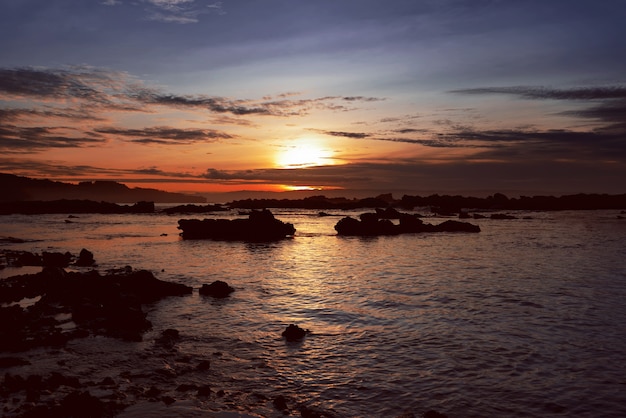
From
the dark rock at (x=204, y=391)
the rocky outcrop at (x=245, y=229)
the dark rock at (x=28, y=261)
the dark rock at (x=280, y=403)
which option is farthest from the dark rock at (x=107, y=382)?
the rocky outcrop at (x=245, y=229)

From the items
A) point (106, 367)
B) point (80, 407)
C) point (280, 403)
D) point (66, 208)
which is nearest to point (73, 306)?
point (106, 367)

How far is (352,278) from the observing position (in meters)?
29.3

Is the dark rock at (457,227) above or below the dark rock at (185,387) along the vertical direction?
above

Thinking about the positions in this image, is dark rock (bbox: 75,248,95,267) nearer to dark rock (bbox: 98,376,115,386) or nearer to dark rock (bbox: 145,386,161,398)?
dark rock (bbox: 98,376,115,386)

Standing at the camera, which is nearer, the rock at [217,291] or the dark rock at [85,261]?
the rock at [217,291]

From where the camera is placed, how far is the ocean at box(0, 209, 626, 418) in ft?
35.1

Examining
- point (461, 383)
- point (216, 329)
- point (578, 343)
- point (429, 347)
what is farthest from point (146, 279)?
point (578, 343)

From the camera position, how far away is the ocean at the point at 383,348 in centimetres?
1071

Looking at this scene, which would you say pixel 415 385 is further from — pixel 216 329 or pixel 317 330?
pixel 216 329

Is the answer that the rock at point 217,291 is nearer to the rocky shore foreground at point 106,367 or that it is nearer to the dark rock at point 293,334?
the rocky shore foreground at point 106,367

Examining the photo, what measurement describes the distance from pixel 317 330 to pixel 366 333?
6.56 feet

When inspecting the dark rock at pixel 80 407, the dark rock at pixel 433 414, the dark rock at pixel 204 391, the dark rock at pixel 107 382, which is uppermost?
the dark rock at pixel 433 414

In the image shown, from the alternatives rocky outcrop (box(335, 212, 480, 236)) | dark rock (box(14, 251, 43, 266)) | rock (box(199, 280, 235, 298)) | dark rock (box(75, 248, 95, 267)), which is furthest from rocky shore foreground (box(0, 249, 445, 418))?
rocky outcrop (box(335, 212, 480, 236))

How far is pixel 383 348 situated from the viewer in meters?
14.8
